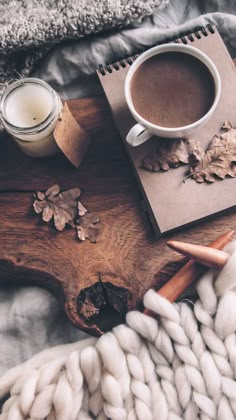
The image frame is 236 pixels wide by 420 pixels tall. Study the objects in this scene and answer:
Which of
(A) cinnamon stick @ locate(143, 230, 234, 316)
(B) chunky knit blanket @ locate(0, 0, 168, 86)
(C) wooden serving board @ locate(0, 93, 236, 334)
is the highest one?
(B) chunky knit blanket @ locate(0, 0, 168, 86)

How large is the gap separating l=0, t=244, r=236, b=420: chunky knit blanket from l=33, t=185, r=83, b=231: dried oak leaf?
0.48 ft

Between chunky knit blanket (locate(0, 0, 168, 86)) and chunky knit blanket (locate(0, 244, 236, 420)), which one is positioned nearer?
chunky knit blanket (locate(0, 244, 236, 420))

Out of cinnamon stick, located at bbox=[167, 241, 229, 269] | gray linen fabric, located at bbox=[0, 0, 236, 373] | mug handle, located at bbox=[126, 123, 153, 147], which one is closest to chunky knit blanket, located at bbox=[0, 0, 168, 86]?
Result: gray linen fabric, located at bbox=[0, 0, 236, 373]

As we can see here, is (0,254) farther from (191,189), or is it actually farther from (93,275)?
(191,189)

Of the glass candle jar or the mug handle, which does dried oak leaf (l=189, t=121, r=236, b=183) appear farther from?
the glass candle jar

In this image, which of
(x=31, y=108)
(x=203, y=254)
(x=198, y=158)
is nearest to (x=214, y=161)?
(x=198, y=158)

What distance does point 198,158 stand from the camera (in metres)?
0.79

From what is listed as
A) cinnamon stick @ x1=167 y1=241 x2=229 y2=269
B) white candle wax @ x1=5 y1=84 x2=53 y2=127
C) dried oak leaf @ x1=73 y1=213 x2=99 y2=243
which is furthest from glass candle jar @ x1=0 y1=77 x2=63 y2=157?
cinnamon stick @ x1=167 y1=241 x2=229 y2=269

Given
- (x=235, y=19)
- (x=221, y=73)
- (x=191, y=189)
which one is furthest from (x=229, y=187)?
(x=235, y=19)

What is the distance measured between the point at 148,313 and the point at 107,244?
10cm

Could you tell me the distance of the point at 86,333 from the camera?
0.83m

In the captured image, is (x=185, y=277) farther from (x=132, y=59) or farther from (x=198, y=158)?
(x=132, y=59)

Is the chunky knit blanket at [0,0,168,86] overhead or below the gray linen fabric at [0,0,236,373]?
overhead

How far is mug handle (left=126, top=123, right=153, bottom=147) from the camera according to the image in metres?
0.76
